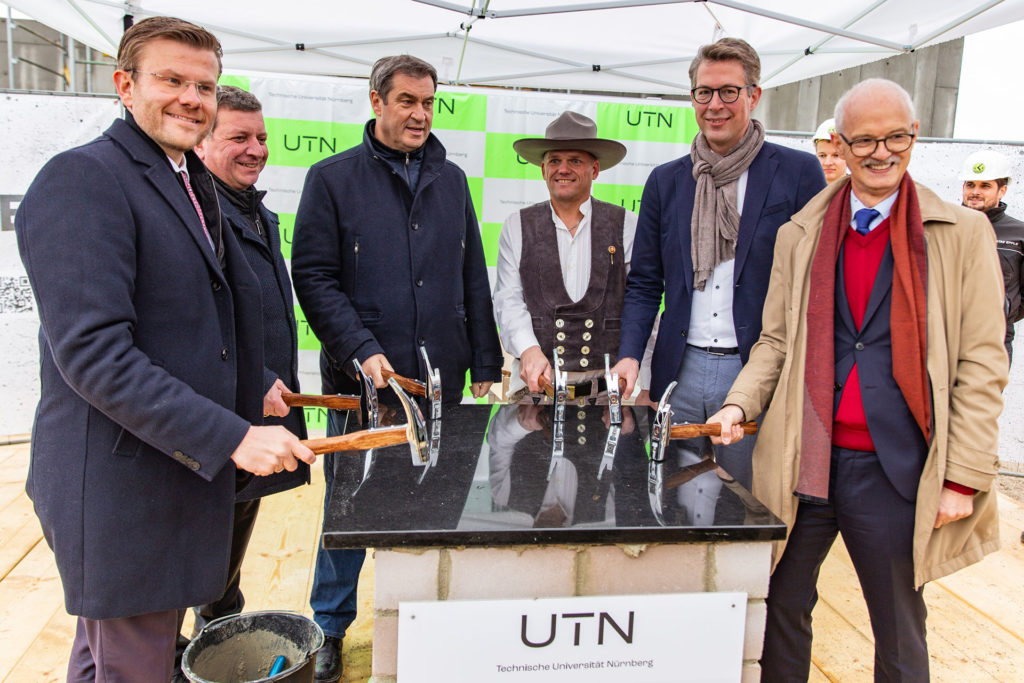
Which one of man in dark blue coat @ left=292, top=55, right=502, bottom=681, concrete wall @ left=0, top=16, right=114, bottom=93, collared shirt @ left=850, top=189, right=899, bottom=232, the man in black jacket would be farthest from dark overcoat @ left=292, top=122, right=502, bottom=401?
concrete wall @ left=0, top=16, right=114, bottom=93

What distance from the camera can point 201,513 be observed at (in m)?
1.54

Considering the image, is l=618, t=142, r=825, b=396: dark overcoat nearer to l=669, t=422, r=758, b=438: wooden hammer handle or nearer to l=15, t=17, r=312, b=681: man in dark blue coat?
l=669, t=422, r=758, b=438: wooden hammer handle

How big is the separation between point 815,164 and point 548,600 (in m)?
1.74

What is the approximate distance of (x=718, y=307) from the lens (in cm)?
239

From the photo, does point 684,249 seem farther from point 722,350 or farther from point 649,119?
point 649,119

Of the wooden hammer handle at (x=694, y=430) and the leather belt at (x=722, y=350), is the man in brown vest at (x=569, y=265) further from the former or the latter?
the wooden hammer handle at (x=694, y=430)

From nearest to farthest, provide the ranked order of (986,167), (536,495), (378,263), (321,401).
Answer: (536,495) < (321,401) < (378,263) < (986,167)

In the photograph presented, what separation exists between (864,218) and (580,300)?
1176 millimetres

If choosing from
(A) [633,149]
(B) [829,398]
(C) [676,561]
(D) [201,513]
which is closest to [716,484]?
(C) [676,561]

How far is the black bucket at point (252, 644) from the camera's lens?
2.02m

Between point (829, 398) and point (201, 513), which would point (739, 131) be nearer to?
point (829, 398)

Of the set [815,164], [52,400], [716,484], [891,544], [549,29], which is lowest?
[891,544]

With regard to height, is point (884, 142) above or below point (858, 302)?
above

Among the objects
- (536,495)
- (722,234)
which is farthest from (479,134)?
(536,495)
